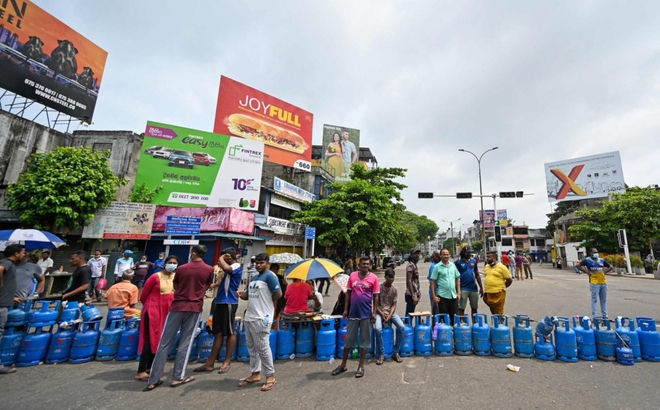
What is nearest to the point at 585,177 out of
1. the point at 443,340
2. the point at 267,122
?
→ the point at 267,122

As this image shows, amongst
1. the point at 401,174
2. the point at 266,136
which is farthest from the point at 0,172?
the point at 401,174

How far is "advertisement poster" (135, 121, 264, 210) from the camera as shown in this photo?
18797 millimetres

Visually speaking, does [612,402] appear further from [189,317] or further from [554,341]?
[189,317]

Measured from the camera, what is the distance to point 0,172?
48.7ft

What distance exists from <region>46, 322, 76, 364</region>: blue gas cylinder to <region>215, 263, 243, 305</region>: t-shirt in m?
2.54

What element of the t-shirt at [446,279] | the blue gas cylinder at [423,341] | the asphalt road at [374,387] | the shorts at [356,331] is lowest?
the asphalt road at [374,387]

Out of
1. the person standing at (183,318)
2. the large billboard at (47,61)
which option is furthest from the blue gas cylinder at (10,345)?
the large billboard at (47,61)

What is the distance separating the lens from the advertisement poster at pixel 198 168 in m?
18.8

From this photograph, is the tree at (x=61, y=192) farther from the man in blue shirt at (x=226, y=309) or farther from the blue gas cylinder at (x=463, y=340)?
the blue gas cylinder at (x=463, y=340)

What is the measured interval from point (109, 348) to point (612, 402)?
7026 millimetres

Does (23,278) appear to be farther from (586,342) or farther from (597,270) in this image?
(597,270)

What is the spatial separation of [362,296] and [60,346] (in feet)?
16.0

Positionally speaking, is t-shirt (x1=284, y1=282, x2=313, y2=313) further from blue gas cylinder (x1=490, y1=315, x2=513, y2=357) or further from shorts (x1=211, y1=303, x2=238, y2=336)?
blue gas cylinder (x1=490, y1=315, x2=513, y2=357)

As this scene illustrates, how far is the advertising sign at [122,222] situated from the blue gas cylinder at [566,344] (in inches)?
658
